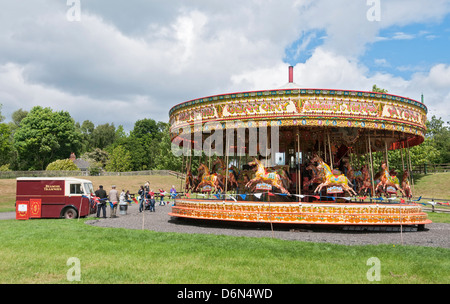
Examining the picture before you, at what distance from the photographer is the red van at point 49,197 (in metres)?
16.2

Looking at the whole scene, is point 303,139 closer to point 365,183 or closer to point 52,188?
point 365,183

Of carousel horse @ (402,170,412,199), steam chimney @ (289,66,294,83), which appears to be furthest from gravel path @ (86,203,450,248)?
steam chimney @ (289,66,294,83)

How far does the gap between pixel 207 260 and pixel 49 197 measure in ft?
39.6

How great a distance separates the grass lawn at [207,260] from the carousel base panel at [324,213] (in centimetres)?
260

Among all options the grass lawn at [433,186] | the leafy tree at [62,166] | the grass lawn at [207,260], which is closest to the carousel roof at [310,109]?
the grass lawn at [207,260]

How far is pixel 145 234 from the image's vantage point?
414 inches

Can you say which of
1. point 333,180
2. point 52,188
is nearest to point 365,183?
point 333,180

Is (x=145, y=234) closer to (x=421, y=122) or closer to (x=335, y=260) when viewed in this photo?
(x=335, y=260)

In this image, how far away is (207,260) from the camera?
7.14 m

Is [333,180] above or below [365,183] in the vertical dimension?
above

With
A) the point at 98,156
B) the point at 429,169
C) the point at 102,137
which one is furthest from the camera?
the point at 102,137

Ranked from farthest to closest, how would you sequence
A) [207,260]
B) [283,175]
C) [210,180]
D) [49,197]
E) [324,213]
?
[49,197], [210,180], [283,175], [324,213], [207,260]
